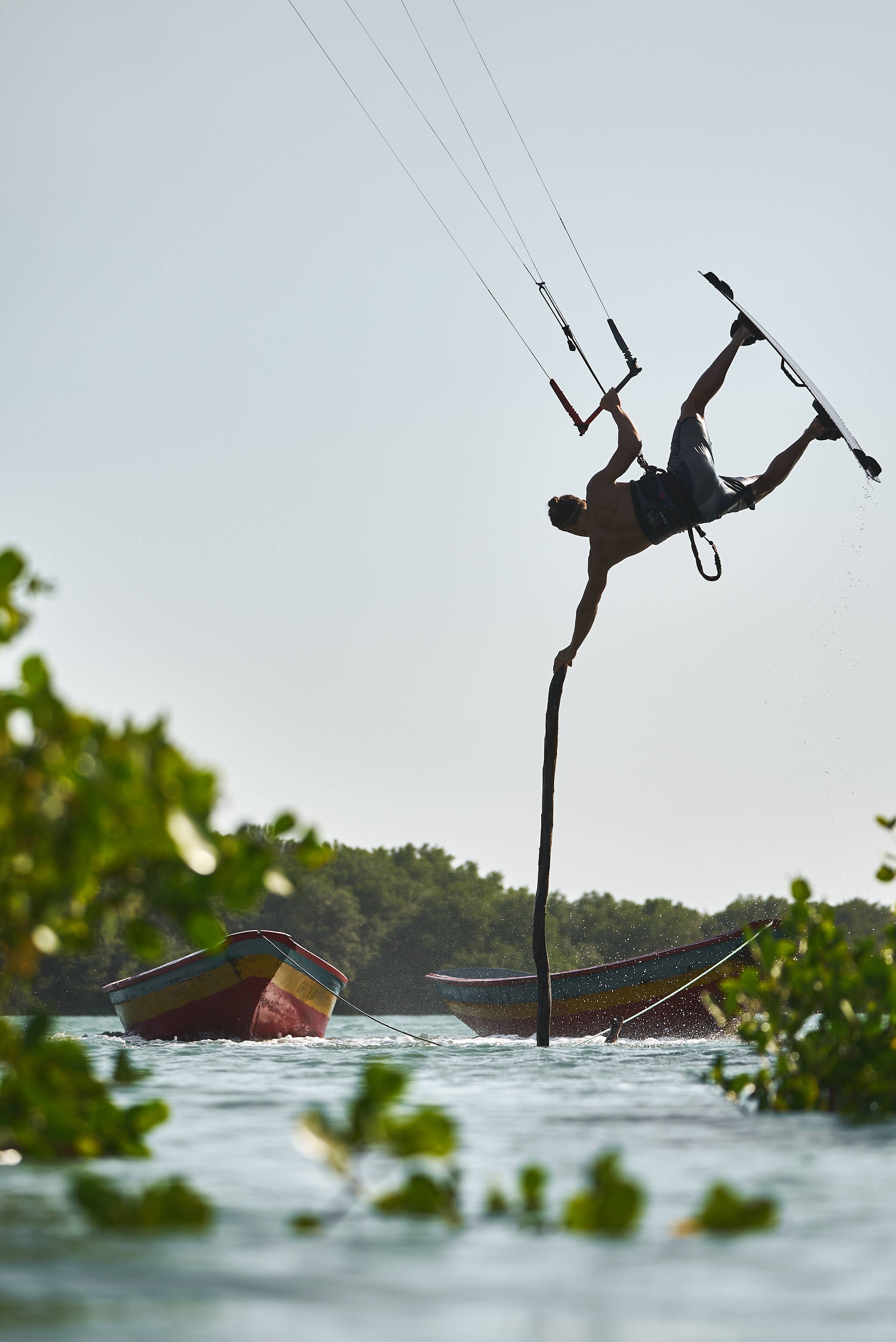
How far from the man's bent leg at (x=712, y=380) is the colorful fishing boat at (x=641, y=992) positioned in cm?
790

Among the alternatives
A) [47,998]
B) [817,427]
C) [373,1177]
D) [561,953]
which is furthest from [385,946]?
[373,1177]

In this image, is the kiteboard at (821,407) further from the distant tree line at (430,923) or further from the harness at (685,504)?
the distant tree line at (430,923)

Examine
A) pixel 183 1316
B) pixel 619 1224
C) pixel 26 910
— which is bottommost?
pixel 183 1316

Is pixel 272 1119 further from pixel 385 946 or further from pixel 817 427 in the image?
pixel 385 946

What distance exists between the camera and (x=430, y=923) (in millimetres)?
88312

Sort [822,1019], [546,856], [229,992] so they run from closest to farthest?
[822,1019] → [546,856] → [229,992]

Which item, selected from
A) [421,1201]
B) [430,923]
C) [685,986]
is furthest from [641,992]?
[430,923]

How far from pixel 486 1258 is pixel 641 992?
53.7 feet

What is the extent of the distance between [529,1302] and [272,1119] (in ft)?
12.0

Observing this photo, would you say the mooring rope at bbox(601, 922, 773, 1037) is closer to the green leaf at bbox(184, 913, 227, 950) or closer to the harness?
the harness

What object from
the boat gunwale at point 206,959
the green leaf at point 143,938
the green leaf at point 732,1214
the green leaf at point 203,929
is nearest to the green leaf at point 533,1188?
the green leaf at point 732,1214

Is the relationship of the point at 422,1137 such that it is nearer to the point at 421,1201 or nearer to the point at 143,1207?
the point at 421,1201

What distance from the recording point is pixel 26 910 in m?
3.40

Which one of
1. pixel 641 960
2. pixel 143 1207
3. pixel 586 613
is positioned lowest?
pixel 143 1207
